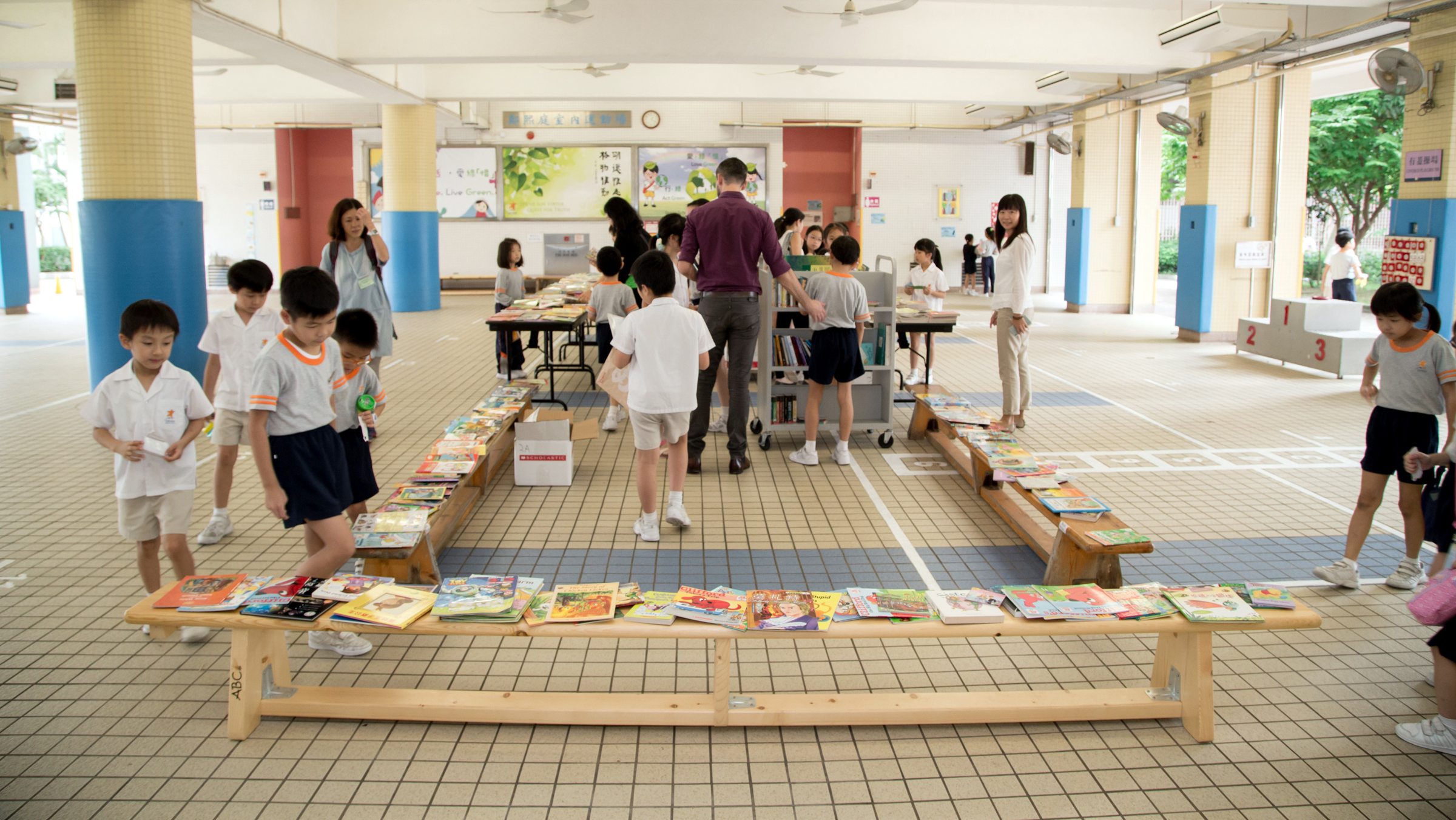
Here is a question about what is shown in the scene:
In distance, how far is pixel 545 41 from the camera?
10.8 meters

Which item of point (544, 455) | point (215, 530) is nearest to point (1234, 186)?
point (544, 455)

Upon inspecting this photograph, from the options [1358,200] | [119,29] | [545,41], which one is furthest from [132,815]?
[1358,200]

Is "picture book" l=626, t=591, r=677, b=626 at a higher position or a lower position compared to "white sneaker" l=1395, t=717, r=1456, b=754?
higher

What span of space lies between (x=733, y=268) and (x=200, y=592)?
356cm

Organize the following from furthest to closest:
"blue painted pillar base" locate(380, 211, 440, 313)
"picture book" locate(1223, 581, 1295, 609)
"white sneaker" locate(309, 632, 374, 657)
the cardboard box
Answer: "blue painted pillar base" locate(380, 211, 440, 313), the cardboard box, "white sneaker" locate(309, 632, 374, 657), "picture book" locate(1223, 581, 1295, 609)

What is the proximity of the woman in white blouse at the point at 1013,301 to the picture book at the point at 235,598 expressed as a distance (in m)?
5.21

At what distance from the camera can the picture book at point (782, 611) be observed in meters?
3.04

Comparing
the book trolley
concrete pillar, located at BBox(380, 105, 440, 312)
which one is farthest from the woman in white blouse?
concrete pillar, located at BBox(380, 105, 440, 312)

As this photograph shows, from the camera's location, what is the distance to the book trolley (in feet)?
22.5

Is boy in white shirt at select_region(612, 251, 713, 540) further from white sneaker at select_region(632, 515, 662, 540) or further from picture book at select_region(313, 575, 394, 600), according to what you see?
picture book at select_region(313, 575, 394, 600)

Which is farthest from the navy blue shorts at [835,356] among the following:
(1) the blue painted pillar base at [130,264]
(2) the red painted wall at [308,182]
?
(2) the red painted wall at [308,182]

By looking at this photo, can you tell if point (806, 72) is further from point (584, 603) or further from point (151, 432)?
point (584, 603)

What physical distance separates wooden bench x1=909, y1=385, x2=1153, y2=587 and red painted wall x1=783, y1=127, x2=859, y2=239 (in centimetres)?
1496

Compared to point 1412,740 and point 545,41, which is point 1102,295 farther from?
point 1412,740
